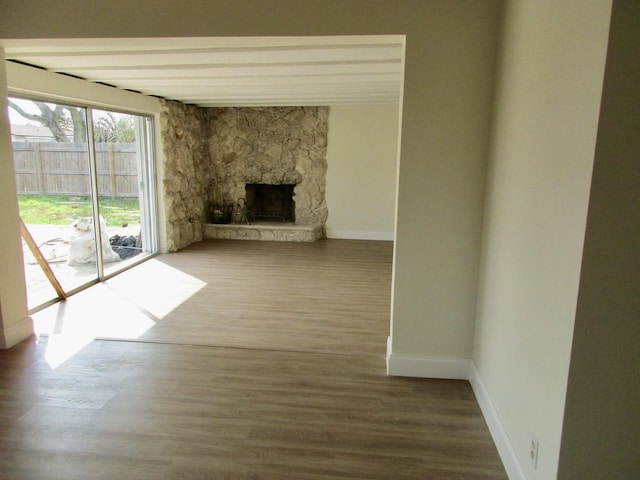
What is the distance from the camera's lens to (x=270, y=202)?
27.7 ft

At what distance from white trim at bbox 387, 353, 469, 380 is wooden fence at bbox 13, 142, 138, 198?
3.63m

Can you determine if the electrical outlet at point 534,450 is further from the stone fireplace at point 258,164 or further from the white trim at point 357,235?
the white trim at point 357,235

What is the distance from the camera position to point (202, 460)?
2078mm

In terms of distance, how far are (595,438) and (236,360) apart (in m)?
2.27

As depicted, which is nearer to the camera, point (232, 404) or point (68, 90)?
point (232, 404)

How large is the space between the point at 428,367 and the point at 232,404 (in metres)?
1.29

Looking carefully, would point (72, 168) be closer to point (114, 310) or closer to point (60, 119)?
point (60, 119)

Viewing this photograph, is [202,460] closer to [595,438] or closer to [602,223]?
[595,438]

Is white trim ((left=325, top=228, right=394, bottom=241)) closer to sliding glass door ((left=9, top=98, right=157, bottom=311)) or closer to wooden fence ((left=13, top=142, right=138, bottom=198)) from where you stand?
sliding glass door ((left=9, top=98, right=157, bottom=311))

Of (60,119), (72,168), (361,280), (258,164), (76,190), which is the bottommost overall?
(361,280)

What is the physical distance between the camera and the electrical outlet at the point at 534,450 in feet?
5.58

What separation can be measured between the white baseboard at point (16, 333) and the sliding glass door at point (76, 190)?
0.74 metres

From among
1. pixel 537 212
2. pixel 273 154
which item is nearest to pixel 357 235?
pixel 273 154

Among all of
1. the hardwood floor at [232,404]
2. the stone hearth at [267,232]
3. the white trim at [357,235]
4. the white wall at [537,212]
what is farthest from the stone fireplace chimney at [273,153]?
the white wall at [537,212]
